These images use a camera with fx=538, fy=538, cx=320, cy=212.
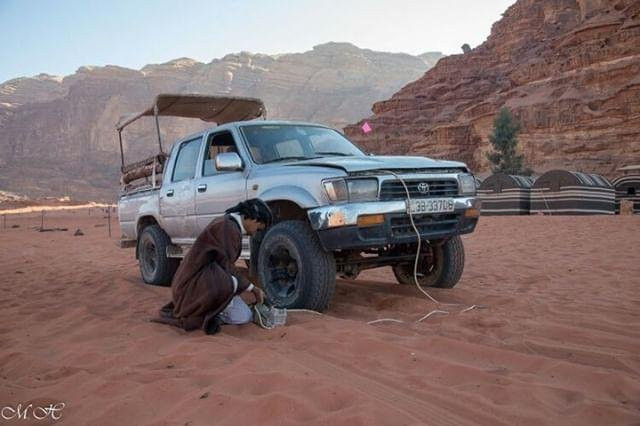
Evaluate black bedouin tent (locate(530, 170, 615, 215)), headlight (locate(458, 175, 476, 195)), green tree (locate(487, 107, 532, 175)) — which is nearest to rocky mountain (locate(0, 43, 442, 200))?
green tree (locate(487, 107, 532, 175))

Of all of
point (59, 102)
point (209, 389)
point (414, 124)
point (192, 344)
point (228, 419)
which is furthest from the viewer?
point (59, 102)

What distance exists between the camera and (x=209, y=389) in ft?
9.91

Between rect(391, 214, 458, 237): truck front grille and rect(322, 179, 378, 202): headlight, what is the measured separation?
35 cm

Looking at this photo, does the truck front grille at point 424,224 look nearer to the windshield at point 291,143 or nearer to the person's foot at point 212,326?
the windshield at point 291,143

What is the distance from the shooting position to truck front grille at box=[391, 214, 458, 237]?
4.93m

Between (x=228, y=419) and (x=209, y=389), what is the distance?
403 millimetres

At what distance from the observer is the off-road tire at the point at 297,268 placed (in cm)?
486

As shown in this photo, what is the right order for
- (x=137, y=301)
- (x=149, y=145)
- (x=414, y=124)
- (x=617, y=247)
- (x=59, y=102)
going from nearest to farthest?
(x=137, y=301) < (x=617, y=247) < (x=414, y=124) < (x=149, y=145) < (x=59, y=102)

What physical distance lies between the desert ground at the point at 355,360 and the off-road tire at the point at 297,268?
8.2 inches

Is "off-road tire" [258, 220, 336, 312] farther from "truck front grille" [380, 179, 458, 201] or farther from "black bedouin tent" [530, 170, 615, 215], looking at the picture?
"black bedouin tent" [530, 170, 615, 215]

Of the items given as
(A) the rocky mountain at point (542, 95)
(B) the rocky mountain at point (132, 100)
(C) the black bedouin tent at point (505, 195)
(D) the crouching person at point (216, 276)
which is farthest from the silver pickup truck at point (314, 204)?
(B) the rocky mountain at point (132, 100)

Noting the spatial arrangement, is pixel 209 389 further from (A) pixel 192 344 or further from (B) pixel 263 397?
(A) pixel 192 344

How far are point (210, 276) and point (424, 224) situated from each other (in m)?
2.08

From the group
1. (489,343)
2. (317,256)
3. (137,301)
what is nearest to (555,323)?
(489,343)
